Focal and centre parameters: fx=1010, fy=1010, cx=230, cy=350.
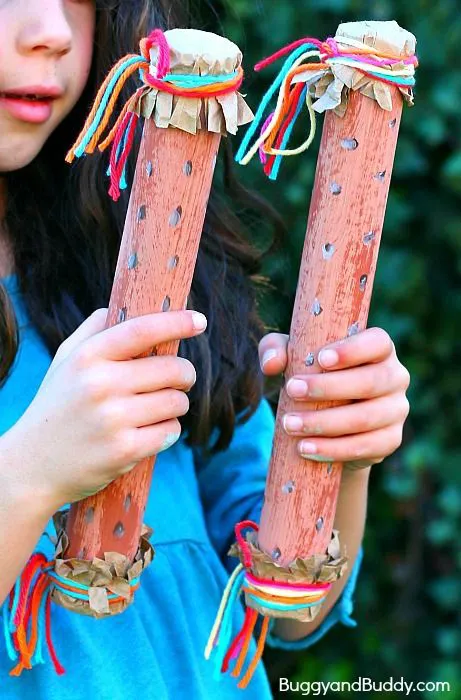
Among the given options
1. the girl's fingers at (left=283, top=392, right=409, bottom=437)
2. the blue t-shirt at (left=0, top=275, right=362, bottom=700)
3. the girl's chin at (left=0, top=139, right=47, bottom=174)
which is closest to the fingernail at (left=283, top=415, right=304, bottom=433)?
the girl's fingers at (left=283, top=392, right=409, bottom=437)

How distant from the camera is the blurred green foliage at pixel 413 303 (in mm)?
1706

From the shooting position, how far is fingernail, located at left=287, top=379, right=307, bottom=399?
0.88 m

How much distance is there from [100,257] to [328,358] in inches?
18.2

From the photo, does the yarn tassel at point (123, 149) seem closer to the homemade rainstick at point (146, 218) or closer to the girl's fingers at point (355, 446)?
the homemade rainstick at point (146, 218)

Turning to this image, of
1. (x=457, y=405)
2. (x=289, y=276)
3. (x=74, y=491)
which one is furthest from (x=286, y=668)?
(x=74, y=491)

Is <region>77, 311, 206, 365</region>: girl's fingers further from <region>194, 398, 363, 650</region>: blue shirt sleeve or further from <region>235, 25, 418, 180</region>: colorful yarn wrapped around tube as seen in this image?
<region>194, 398, 363, 650</region>: blue shirt sleeve

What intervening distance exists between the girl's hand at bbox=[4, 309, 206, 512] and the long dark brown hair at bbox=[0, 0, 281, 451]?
29 centimetres

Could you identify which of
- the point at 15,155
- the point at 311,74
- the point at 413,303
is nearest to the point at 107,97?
the point at 311,74

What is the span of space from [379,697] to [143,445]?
1.37 metres

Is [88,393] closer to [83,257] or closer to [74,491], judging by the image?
[74,491]

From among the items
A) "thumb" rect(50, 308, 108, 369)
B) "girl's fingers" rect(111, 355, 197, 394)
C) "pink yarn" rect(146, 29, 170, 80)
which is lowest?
"girl's fingers" rect(111, 355, 197, 394)

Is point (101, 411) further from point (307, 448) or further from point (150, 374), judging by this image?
point (307, 448)

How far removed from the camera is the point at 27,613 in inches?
36.9

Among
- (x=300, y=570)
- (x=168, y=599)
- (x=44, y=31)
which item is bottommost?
(x=168, y=599)
